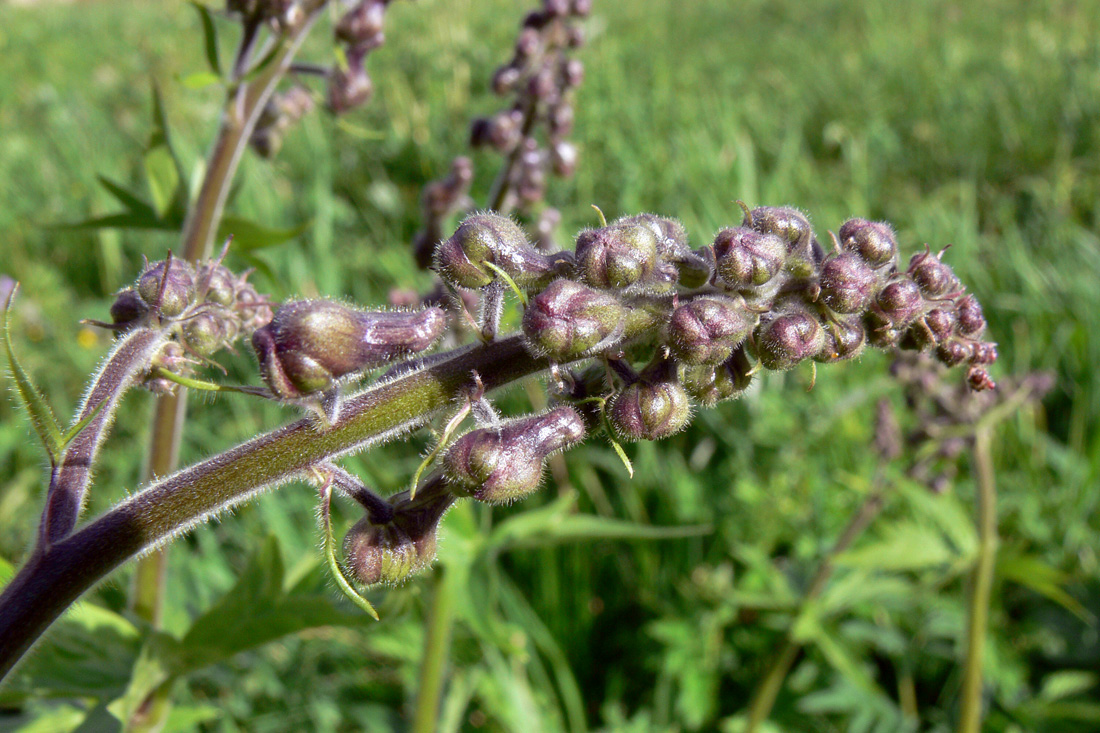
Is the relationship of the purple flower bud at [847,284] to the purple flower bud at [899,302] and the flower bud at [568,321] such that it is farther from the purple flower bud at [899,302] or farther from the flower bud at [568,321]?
the flower bud at [568,321]

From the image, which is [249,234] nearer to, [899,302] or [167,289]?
[167,289]

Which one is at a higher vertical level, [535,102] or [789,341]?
[535,102]

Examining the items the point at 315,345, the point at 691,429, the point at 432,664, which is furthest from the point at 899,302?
the point at 691,429

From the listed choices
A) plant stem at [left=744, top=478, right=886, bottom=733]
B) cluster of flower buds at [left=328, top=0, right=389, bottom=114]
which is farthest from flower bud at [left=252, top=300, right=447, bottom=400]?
plant stem at [left=744, top=478, right=886, bottom=733]

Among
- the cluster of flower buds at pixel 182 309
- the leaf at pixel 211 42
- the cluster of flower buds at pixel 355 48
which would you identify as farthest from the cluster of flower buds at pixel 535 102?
the cluster of flower buds at pixel 182 309

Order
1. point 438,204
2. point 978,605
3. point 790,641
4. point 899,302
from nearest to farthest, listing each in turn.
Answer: point 899,302 → point 438,204 → point 978,605 → point 790,641

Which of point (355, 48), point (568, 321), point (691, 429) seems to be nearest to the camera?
point (568, 321)
